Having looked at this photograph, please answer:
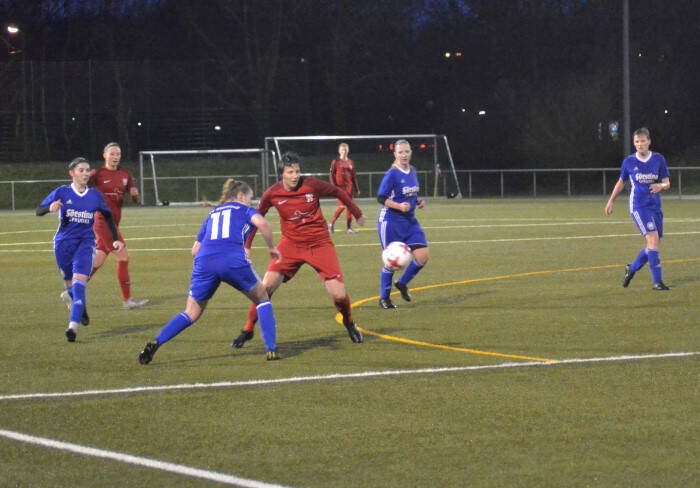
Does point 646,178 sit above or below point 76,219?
above

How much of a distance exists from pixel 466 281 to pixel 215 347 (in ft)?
20.7

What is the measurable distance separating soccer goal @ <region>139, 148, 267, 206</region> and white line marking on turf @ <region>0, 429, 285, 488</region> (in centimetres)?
3895

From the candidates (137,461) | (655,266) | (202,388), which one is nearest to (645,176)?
(655,266)

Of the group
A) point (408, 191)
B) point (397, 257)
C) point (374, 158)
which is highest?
point (374, 158)

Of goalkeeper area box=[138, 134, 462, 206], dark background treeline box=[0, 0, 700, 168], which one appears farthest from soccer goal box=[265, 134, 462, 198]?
dark background treeline box=[0, 0, 700, 168]

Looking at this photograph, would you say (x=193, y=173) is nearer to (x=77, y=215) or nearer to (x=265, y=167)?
(x=265, y=167)

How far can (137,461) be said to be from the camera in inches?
257

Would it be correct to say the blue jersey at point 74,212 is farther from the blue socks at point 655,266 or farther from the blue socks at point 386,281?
the blue socks at point 655,266

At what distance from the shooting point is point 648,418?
7.35 meters

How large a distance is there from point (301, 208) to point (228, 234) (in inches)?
53.5

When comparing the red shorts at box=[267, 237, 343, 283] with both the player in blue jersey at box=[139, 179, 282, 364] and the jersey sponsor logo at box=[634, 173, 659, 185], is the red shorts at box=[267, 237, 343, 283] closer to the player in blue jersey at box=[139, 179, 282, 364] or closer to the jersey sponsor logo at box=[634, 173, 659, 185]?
the player in blue jersey at box=[139, 179, 282, 364]

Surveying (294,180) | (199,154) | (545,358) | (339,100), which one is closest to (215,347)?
(294,180)

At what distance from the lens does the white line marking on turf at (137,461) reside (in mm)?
6039

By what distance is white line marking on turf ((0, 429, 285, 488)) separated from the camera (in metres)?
6.04
